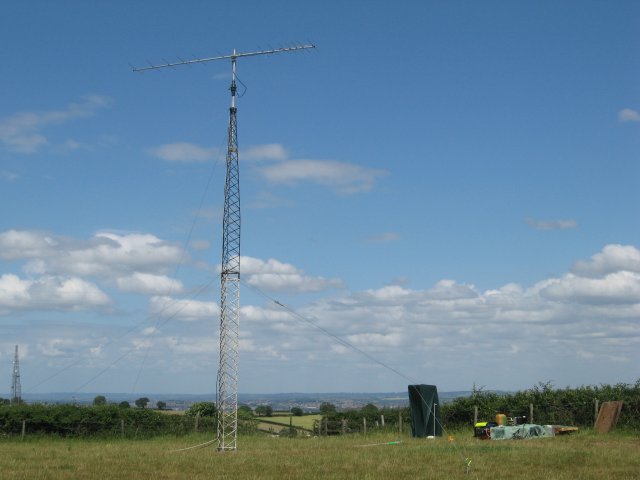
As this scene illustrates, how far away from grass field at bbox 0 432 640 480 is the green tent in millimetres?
3738

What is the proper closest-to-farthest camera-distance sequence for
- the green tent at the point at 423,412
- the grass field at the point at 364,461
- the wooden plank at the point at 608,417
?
1. the grass field at the point at 364,461
2. the wooden plank at the point at 608,417
3. the green tent at the point at 423,412

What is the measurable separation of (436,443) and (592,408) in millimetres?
12040

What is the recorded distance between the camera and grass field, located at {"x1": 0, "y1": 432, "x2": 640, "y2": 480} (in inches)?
1051

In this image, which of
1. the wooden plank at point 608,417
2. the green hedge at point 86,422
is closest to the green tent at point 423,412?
the wooden plank at point 608,417

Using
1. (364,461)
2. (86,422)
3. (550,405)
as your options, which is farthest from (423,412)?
(86,422)

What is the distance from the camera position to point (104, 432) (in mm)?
51062

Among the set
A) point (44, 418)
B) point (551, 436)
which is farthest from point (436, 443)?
point (44, 418)

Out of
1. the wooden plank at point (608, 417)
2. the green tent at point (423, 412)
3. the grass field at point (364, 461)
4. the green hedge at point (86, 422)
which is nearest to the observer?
the grass field at point (364, 461)

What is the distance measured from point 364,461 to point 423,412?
13678 mm

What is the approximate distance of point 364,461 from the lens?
2980 cm

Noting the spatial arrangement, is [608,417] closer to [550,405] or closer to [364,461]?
[550,405]

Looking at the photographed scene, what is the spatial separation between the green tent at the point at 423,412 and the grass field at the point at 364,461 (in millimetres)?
3738

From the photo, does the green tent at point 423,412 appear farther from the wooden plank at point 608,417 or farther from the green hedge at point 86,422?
the green hedge at point 86,422

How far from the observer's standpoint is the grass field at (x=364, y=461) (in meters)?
26.7
